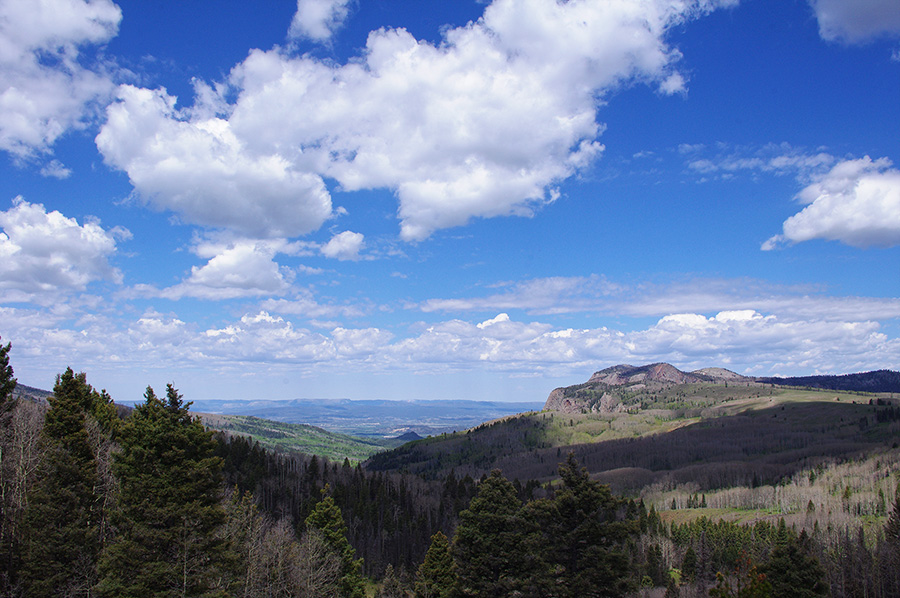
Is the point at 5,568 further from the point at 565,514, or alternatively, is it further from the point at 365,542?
the point at 365,542

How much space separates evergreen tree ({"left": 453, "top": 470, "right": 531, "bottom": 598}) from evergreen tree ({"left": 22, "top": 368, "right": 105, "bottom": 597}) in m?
20.2

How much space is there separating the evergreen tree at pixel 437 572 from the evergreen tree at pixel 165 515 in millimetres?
28842

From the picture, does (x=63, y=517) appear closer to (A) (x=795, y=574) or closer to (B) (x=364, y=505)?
(A) (x=795, y=574)

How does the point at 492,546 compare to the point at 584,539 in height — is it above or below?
below

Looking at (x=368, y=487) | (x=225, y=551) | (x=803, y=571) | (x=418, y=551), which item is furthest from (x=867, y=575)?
(x=225, y=551)

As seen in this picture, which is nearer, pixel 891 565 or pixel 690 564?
pixel 891 565

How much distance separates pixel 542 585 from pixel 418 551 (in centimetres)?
11681

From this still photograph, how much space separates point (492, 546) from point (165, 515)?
641 inches

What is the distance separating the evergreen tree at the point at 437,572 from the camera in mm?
46750

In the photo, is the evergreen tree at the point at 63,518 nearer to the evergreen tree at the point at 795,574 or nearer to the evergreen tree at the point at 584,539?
the evergreen tree at the point at 584,539

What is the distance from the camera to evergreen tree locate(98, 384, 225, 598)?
67.9ft

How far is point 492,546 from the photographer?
27672 millimetres

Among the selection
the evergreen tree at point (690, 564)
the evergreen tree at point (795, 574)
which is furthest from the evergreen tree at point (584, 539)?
the evergreen tree at point (690, 564)

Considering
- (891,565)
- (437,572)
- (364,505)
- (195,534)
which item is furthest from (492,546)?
(364,505)
